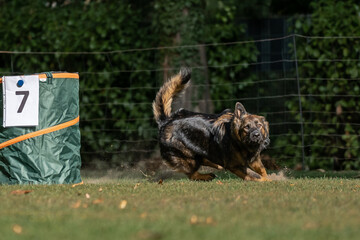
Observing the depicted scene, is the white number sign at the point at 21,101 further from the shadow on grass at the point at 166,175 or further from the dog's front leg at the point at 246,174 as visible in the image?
the dog's front leg at the point at 246,174

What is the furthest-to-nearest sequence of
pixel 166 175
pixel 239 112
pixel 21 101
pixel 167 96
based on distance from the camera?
pixel 166 175 < pixel 167 96 < pixel 239 112 < pixel 21 101

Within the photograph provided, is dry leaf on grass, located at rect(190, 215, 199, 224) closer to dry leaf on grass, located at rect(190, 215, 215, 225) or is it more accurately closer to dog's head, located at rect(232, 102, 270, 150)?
dry leaf on grass, located at rect(190, 215, 215, 225)

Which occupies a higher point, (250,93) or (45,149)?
(250,93)

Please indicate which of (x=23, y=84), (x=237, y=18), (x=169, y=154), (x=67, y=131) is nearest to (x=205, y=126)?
(x=169, y=154)

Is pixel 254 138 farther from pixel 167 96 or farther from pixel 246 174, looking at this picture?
pixel 167 96

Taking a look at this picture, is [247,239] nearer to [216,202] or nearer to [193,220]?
[193,220]

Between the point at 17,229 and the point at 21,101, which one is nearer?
the point at 17,229

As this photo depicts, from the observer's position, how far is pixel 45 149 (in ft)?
17.9

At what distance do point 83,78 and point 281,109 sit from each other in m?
2.65

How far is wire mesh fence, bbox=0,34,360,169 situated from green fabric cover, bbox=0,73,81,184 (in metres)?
1.73

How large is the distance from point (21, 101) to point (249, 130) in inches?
79.5

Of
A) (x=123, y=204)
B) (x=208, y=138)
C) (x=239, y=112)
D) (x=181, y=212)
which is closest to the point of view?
(x=181, y=212)

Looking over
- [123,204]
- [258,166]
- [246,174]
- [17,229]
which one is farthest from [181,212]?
[258,166]

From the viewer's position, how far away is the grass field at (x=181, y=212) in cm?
289
